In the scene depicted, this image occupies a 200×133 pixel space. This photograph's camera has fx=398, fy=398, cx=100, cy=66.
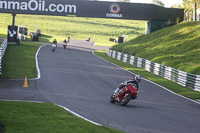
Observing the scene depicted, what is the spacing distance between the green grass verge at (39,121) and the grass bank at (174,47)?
20.0 m

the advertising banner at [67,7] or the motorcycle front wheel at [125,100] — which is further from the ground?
the advertising banner at [67,7]

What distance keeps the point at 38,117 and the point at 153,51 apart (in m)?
37.3

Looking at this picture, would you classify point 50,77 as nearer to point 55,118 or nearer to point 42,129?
point 55,118

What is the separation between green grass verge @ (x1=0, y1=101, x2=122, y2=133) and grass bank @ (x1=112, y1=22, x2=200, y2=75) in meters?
20.0

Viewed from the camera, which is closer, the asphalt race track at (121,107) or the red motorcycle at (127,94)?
the asphalt race track at (121,107)

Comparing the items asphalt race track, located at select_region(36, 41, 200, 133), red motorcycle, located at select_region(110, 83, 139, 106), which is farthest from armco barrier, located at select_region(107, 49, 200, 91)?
red motorcycle, located at select_region(110, 83, 139, 106)

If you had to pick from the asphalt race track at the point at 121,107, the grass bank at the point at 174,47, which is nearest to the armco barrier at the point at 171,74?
the grass bank at the point at 174,47

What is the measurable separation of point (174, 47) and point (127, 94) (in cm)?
3087

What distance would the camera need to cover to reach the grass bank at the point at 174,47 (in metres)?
36.8

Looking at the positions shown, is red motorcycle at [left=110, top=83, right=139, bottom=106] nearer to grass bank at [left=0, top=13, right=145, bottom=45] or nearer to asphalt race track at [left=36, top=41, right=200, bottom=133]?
asphalt race track at [left=36, top=41, right=200, bottom=133]

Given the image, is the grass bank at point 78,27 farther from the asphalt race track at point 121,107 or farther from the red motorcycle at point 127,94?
the red motorcycle at point 127,94

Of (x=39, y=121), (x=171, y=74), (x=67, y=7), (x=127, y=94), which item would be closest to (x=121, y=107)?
(x=127, y=94)

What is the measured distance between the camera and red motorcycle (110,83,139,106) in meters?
16.4

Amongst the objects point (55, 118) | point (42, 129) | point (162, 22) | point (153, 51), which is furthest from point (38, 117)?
point (162, 22)
